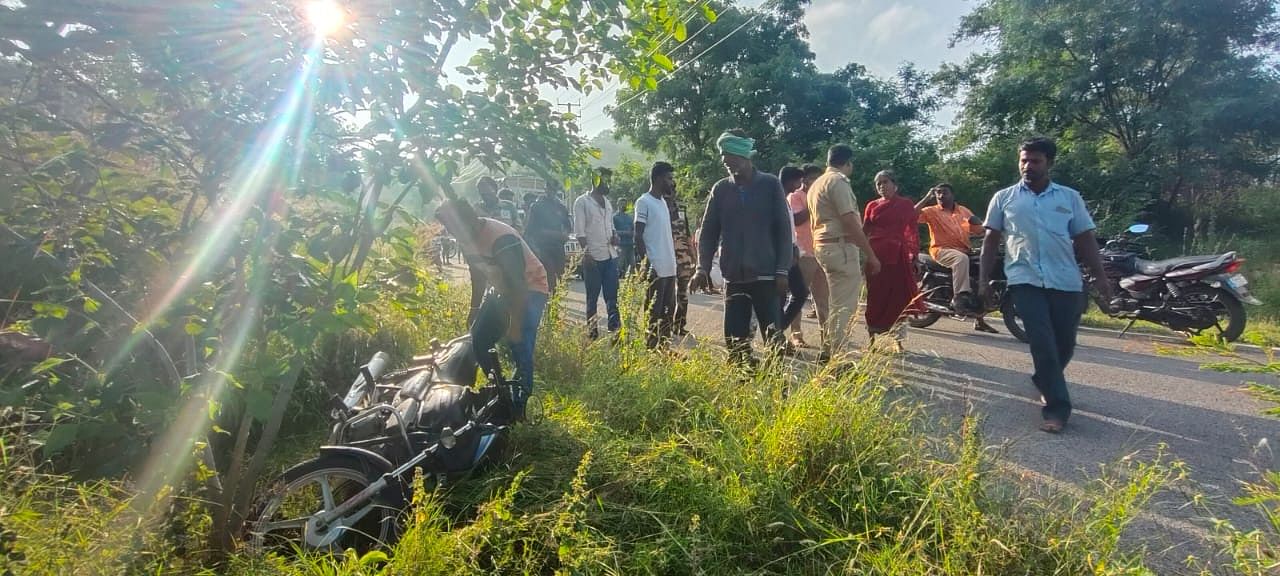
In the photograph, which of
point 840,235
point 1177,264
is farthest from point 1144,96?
point 840,235

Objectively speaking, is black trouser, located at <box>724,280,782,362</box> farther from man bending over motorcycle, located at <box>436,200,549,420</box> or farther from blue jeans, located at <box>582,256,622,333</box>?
blue jeans, located at <box>582,256,622,333</box>

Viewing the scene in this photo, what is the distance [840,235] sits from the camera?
4.73 meters

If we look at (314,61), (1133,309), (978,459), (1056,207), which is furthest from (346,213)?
(1133,309)

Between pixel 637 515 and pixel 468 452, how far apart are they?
2.12ft

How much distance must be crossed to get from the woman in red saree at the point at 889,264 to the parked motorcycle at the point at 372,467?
3572 mm

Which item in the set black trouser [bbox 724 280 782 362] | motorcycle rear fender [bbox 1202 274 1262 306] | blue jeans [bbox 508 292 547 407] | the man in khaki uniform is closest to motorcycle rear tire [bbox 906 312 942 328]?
motorcycle rear fender [bbox 1202 274 1262 306]

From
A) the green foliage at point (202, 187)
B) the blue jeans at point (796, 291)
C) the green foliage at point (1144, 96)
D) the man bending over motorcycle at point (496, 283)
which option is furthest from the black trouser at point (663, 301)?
the green foliage at point (1144, 96)

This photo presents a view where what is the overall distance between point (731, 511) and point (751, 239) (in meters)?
2.07

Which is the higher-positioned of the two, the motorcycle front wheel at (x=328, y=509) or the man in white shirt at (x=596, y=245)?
the man in white shirt at (x=596, y=245)

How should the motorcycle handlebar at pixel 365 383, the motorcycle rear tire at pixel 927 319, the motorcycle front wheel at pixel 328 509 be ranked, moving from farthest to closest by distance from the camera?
1. the motorcycle rear tire at pixel 927 319
2. the motorcycle handlebar at pixel 365 383
3. the motorcycle front wheel at pixel 328 509

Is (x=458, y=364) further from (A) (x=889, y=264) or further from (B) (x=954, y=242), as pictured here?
(B) (x=954, y=242)

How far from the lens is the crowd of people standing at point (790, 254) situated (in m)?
3.46

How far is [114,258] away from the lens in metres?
1.96

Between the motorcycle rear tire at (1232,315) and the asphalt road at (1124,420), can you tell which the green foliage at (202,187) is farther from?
the motorcycle rear tire at (1232,315)
